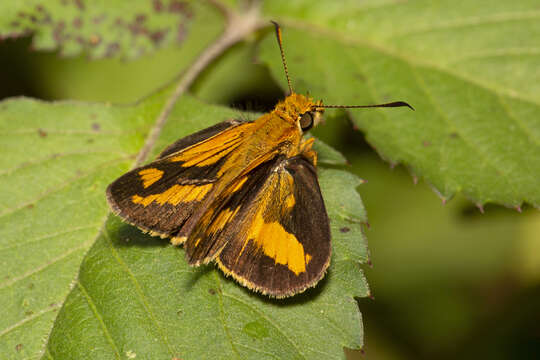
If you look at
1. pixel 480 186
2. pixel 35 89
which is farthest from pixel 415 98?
pixel 35 89

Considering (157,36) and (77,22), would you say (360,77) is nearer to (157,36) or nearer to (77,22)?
(157,36)

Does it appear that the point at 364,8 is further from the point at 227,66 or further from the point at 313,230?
the point at 313,230

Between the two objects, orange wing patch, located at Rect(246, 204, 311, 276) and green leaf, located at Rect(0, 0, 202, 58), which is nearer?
orange wing patch, located at Rect(246, 204, 311, 276)

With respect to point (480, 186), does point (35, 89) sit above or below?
below

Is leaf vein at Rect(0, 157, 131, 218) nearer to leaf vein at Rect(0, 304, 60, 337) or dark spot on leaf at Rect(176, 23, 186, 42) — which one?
leaf vein at Rect(0, 304, 60, 337)

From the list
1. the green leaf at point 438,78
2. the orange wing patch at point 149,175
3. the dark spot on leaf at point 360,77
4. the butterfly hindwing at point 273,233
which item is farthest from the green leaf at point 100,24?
the butterfly hindwing at point 273,233

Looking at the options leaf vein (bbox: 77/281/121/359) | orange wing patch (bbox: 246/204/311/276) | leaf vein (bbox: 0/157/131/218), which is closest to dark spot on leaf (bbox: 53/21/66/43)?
leaf vein (bbox: 0/157/131/218)
